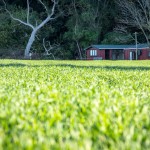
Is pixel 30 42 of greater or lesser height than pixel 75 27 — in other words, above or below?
below

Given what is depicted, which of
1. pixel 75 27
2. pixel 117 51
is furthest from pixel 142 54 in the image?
pixel 75 27

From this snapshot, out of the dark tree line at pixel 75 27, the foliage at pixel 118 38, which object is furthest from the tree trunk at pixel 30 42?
the foliage at pixel 118 38

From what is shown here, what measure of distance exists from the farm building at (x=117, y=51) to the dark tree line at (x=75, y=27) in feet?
3.49

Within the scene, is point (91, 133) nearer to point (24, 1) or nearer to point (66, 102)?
point (66, 102)

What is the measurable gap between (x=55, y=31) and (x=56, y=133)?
6231cm

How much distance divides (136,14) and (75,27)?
9056 millimetres

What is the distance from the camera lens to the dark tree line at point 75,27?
62.0 m

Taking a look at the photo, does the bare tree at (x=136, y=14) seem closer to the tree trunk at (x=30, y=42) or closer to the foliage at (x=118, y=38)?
the foliage at (x=118, y=38)

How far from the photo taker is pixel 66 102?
590cm

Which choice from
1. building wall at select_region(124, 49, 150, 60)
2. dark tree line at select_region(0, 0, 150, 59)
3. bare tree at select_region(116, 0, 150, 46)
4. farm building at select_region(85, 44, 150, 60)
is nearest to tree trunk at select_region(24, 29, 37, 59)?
dark tree line at select_region(0, 0, 150, 59)

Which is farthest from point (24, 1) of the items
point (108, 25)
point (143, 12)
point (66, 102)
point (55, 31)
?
point (66, 102)

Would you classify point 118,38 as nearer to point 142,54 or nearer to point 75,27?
point 142,54

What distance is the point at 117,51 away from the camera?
6650 centimetres

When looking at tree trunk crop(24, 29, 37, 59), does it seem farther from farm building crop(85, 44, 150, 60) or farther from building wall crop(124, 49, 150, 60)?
building wall crop(124, 49, 150, 60)
